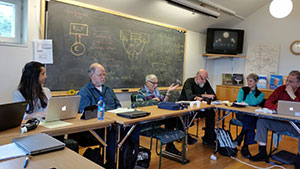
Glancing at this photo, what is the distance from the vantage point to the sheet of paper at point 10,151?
4.01 ft

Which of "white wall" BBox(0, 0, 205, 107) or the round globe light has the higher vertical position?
the round globe light

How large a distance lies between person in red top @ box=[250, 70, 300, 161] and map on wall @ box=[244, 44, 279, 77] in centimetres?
202

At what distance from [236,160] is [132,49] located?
2.49 m

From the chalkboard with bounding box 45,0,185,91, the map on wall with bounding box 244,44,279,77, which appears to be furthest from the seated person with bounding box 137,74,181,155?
the map on wall with bounding box 244,44,279,77

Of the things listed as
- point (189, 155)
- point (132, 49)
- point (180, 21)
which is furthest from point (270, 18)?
point (189, 155)

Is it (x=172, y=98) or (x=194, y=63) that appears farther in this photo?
(x=194, y=63)

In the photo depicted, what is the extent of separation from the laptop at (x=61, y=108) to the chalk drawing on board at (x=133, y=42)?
2.12m

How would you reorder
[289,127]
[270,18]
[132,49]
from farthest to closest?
[270,18]
[132,49]
[289,127]

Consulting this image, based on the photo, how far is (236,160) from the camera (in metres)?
3.22

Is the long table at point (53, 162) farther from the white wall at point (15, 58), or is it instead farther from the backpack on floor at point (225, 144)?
the backpack on floor at point (225, 144)

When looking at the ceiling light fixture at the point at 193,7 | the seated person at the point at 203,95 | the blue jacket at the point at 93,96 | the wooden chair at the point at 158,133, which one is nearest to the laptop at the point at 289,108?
the seated person at the point at 203,95

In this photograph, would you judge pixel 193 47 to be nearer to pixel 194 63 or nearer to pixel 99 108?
pixel 194 63

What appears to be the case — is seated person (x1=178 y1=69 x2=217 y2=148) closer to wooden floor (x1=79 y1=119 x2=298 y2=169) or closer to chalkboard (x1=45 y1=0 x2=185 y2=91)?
wooden floor (x1=79 y1=119 x2=298 y2=169)

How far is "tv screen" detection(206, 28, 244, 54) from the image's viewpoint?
5.47 metres
